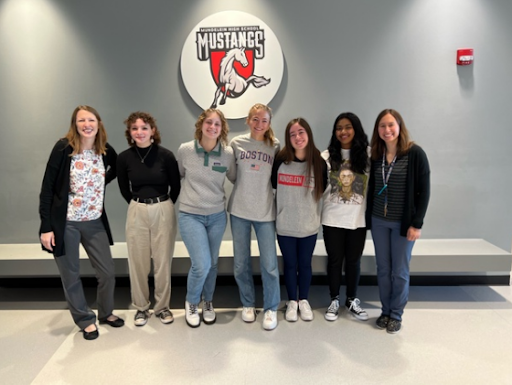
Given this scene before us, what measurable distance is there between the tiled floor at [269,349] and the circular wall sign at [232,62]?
1.76 m

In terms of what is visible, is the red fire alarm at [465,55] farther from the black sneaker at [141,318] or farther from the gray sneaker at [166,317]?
the black sneaker at [141,318]

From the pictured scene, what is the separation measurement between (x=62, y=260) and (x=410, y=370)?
2276 millimetres

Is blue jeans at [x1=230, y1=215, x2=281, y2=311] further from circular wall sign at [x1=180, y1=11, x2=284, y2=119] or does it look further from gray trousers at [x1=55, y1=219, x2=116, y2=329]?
circular wall sign at [x1=180, y1=11, x2=284, y2=119]

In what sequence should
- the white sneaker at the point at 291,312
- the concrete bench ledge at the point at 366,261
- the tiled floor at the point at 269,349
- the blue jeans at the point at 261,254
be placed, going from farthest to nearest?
the concrete bench ledge at the point at 366,261
the white sneaker at the point at 291,312
the blue jeans at the point at 261,254
the tiled floor at the point at 269,349

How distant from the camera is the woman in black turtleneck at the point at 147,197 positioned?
7.98 ft

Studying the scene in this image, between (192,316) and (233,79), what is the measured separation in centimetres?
194

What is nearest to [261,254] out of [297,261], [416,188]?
[297,261]

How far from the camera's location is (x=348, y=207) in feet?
8.18

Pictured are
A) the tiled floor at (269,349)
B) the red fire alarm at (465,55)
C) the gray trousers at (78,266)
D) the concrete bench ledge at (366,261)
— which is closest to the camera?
the tiled floor at (269,349)

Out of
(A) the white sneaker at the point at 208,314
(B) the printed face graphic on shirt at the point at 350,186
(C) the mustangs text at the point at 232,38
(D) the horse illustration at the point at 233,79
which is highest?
(C) the mustangs text at the point at 232,38

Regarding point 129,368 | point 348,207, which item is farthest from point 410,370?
point 129,368

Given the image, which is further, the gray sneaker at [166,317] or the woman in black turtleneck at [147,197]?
the gray sneaker at [166,317]

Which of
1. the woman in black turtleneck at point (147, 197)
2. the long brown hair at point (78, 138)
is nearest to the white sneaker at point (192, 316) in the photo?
the woman in black turtleneck at point (147, 197)

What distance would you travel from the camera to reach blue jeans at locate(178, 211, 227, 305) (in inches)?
95.6
